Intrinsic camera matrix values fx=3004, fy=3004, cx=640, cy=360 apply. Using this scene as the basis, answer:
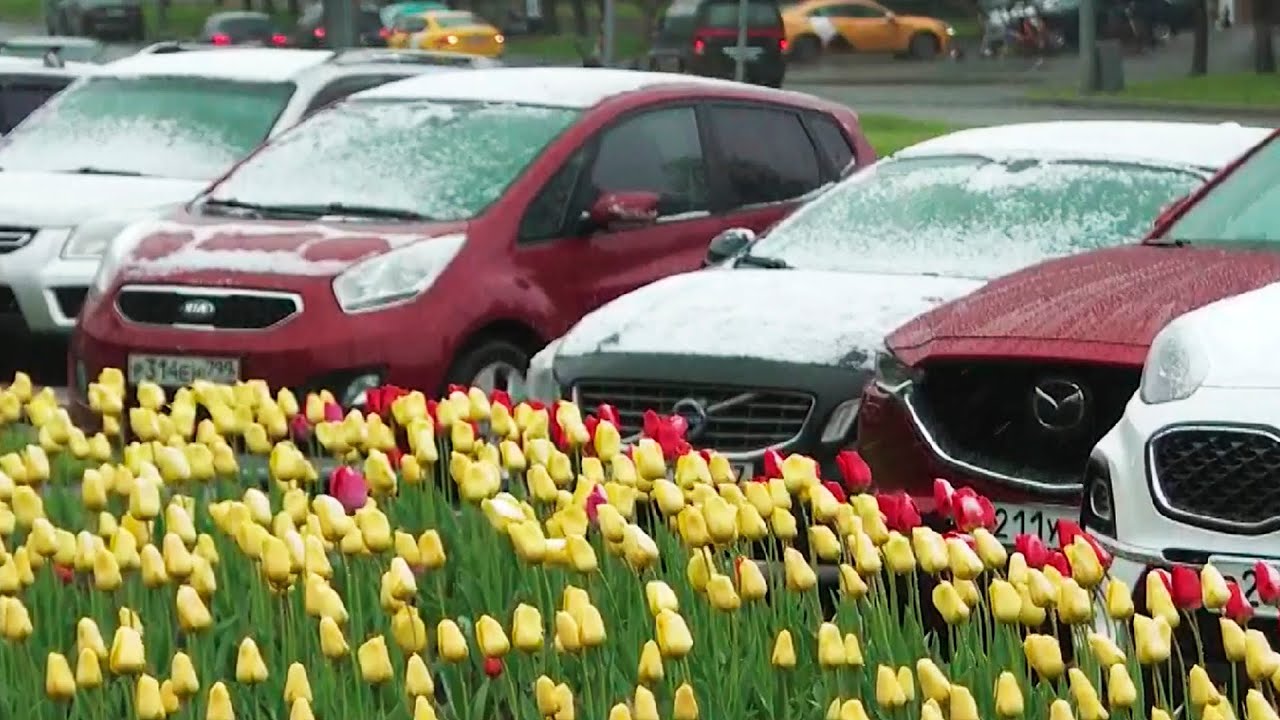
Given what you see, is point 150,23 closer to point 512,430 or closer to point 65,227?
point 65,227

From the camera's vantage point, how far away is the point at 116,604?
5.67 meters

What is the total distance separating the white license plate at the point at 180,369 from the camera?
33.6 feet

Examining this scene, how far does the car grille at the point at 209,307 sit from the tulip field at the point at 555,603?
3666 mm

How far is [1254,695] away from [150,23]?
3372 inches

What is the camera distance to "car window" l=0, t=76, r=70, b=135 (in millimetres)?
17016

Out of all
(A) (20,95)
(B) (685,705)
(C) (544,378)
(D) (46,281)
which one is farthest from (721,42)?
(B) (685,705)

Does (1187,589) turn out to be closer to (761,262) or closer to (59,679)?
(59,679)

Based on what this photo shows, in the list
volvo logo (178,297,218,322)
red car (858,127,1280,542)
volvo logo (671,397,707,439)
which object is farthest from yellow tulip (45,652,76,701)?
volvo logo (178,297,218,322)

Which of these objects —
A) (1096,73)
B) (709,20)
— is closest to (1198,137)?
(1096,73)

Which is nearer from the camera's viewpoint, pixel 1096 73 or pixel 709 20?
pixel 1096 73

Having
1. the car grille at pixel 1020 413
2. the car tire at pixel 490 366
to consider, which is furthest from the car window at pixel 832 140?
the car grille at pixel 1020 413

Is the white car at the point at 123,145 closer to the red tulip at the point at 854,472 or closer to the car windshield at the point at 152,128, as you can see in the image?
the car windshield at the point at 152,128

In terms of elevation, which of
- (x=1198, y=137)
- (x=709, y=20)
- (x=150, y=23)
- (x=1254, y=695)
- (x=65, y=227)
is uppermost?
(x=1254, y=695)

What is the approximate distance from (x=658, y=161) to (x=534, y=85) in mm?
584
